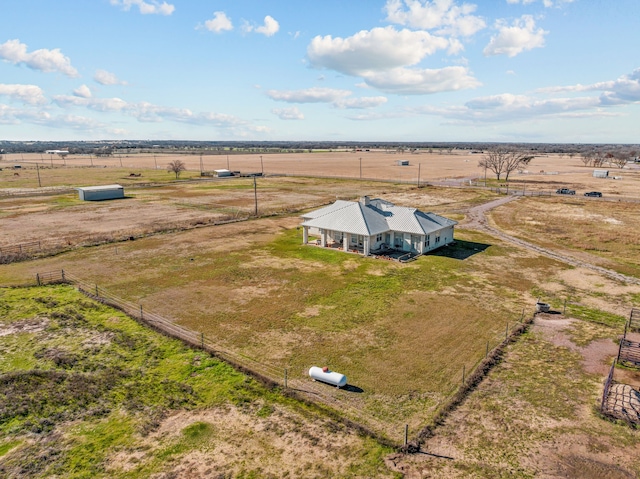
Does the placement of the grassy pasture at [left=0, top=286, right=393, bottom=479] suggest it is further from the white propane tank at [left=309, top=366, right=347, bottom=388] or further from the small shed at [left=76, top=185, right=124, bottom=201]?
the small shed at [left=76, top=185, right=124, bottom=201]

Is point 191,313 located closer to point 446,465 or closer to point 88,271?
point 88,271

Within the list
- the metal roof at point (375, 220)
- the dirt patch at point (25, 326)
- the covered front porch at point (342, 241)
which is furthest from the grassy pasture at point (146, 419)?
the metal roof at point (375, 220)

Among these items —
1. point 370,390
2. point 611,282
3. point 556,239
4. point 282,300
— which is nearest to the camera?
point 370,390

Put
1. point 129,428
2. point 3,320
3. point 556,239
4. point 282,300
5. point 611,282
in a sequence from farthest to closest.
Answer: point 556,239, point 611,282, point 282,300, point 3,320, point 129,428

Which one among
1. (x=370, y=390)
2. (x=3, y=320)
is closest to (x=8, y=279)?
(x=3, y=320)

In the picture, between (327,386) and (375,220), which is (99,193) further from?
(327,386)

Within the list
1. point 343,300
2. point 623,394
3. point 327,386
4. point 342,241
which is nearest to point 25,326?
point 327,386

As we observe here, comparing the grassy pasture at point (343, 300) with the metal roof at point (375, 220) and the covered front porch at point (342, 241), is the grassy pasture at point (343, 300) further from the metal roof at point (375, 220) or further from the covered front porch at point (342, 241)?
the metal roof at point (375, 220)
